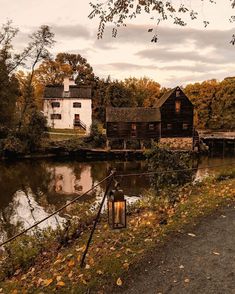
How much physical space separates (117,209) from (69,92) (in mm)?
50766

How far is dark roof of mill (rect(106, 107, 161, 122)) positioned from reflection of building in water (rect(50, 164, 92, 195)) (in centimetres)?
1337

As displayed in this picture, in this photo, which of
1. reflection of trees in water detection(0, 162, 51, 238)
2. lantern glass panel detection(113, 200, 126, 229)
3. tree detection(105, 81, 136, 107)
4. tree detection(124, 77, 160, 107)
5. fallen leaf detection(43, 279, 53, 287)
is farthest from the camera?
tree detection(124, 77, 160, 107)

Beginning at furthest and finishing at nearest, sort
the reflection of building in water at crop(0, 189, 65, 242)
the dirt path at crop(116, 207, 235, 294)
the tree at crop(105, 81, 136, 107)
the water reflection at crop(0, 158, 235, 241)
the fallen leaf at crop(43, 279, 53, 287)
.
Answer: the tree at crop(105, 81, 136, 107), the water reflection at crop(0, 158, 235, 241), the reflection of building in water at crop(0, 189, 65, 242), the fallen leaf at crop(43, 279, 53, 287), the dirt path at crop(116, 207, 235, 294)

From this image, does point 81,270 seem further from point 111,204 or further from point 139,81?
point 139,81

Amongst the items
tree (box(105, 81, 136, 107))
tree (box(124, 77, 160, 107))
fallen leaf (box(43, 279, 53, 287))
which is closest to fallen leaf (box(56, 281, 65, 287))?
fallen leaf (box(43, 279, 53, 287))

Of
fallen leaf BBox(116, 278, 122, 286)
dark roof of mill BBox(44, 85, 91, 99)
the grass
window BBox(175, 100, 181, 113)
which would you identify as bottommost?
fallen leaf BBox(116, 278, 122, 286)

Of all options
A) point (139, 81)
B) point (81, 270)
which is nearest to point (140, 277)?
point (81, 270)

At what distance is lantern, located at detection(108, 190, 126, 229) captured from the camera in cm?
673

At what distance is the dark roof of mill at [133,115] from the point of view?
4888cm

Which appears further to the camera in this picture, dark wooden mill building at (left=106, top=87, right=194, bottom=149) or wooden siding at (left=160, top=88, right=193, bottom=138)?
wooden siding at (left=160, top=88, right=193, bottom=138)

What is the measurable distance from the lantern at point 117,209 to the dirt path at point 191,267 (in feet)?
3.61

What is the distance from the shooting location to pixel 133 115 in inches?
1955

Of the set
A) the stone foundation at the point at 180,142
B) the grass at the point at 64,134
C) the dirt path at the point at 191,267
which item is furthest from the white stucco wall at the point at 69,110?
the dirt path at the point at 191,267

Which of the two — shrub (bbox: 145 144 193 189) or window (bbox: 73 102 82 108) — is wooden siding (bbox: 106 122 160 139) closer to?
window (bbox: 73 102 82 108)
